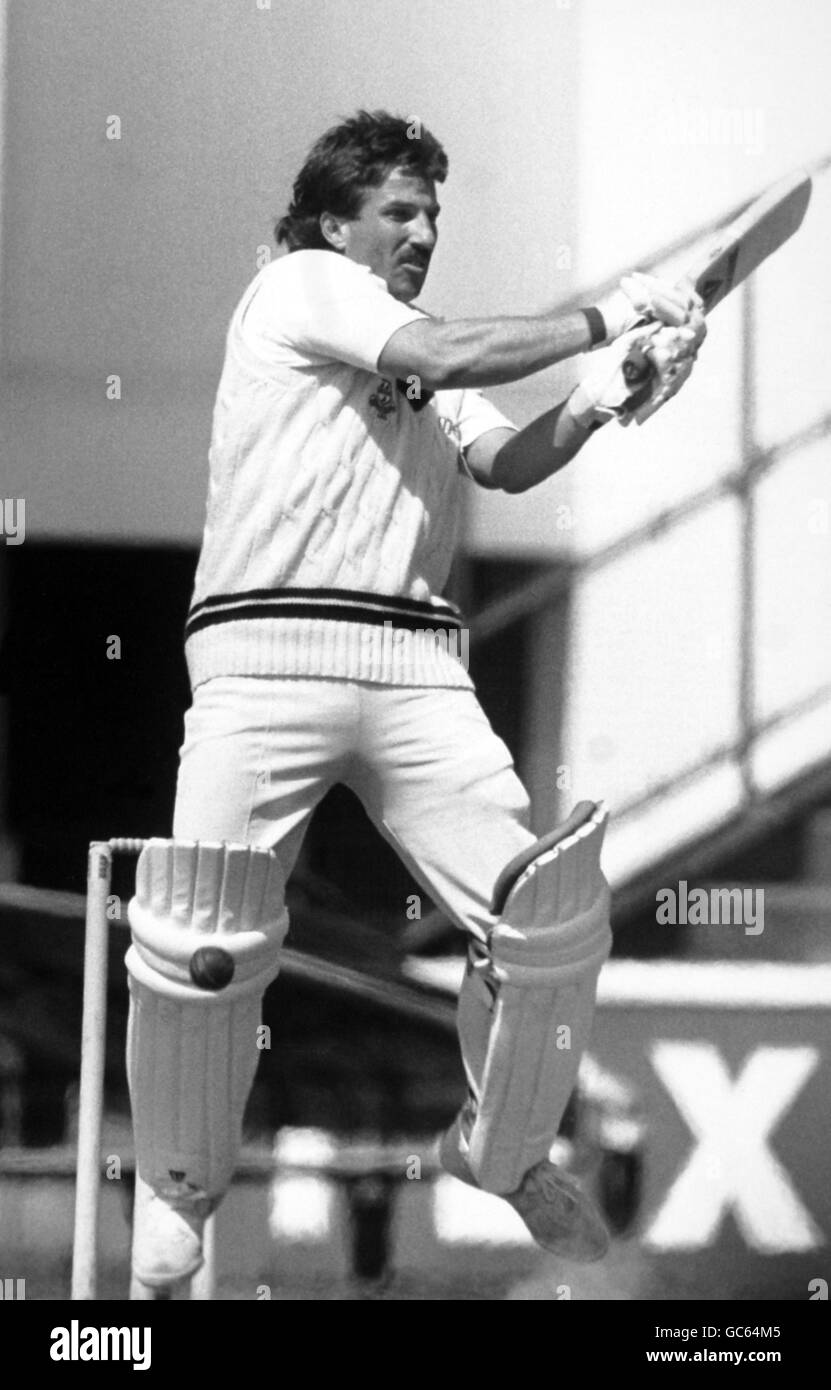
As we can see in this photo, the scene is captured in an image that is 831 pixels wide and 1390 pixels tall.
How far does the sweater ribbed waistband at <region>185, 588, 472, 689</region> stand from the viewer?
2.84m

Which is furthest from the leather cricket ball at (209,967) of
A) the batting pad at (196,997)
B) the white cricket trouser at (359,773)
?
the white cricket trouser at (359,773)

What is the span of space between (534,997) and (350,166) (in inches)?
42.5

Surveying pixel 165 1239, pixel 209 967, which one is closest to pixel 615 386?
pixel 209 967

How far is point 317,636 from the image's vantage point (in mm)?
2838

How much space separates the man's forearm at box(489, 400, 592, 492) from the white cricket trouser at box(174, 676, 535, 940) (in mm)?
304

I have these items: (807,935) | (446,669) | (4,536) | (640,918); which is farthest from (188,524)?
(807,935)

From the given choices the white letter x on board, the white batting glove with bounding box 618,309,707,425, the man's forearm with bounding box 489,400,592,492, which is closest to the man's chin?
the man's forearm with bounding box 489,400,592,492

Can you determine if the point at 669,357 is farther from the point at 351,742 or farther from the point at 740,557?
the point at 351,742

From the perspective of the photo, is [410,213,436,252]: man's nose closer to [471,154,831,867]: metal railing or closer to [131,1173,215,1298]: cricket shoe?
[471,154,831,867]: metal railing

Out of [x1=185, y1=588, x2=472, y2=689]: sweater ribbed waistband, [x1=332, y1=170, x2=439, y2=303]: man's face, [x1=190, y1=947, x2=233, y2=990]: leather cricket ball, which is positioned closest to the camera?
[x1=190, y1=947, x2=233, y2=990]: leather cricket ball

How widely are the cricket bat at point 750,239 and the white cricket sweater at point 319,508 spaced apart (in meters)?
0.41

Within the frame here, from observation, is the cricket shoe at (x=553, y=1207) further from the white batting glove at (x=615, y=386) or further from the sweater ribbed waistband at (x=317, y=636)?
the white batting glove at (x=615, y=386)

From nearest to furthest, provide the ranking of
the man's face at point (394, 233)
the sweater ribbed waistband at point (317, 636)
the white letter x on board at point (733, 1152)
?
the sweater ribbed waistband at point (317, 636)
the man's face at point (394, 233)
the white letter x on board at point (733, 1152)

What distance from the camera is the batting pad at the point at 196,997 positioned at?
274 cm
